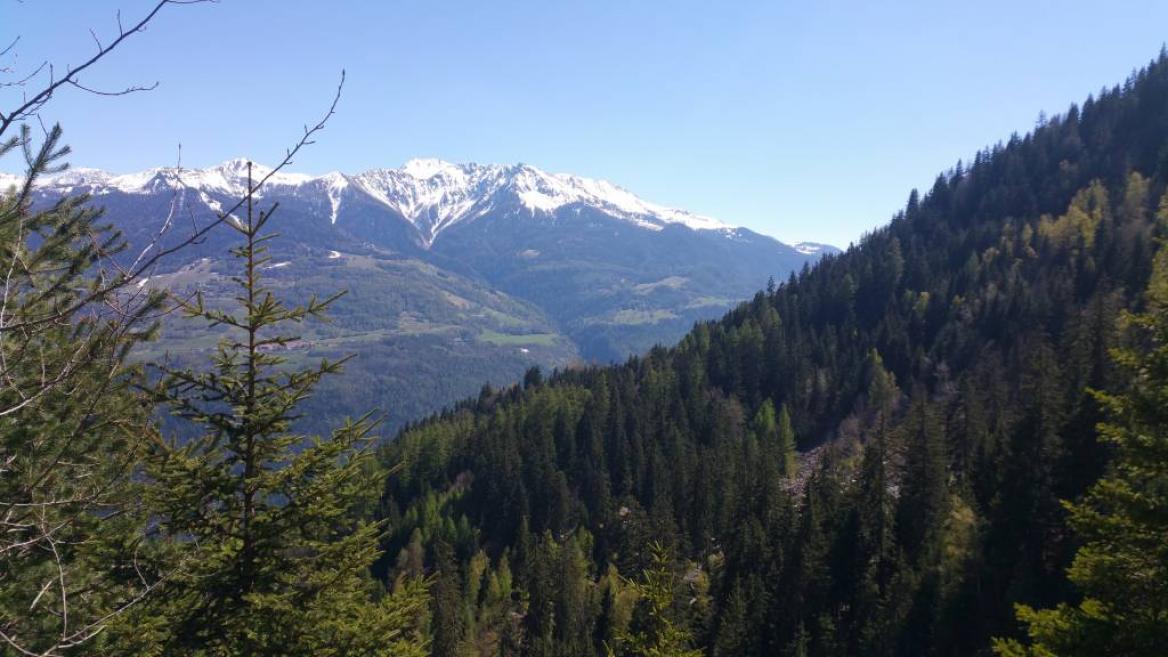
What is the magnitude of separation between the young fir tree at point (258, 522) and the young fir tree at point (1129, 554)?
1119 cm

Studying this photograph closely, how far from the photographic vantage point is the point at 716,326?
152 meters

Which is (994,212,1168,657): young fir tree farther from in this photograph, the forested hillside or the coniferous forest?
the forested hillside

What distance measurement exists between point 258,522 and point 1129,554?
1470 centimetres

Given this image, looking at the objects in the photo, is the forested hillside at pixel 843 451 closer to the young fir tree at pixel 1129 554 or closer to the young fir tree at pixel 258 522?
the young fir tree at pixel 258 522

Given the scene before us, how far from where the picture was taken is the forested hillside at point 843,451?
4803 centimetres

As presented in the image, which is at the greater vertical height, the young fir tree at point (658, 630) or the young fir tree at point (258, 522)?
the young fir tree at point (258, 522)

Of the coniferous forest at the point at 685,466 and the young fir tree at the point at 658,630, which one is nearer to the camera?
the coniferous forest at the point at 685,466

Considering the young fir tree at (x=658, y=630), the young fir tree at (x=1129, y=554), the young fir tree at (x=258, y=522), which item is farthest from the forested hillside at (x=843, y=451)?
the young fir tree at (x=1129, y=554)

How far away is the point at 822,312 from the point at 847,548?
103224 millimetres

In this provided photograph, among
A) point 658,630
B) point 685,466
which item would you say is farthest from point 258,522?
point 685,466

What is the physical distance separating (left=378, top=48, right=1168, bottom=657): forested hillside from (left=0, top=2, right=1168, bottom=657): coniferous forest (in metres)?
0.42

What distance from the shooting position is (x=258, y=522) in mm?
Answer: 10898

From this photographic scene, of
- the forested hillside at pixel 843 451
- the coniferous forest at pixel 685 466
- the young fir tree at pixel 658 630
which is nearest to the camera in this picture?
the coniferous forest at pixel 685 466

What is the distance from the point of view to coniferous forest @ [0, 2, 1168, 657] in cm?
968
